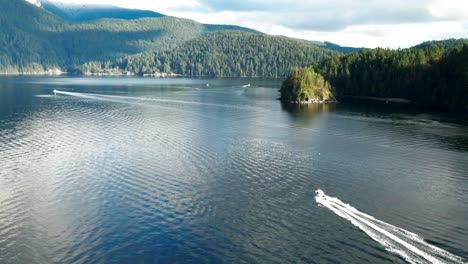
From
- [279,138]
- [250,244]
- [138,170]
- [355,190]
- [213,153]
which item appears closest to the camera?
[250,244]

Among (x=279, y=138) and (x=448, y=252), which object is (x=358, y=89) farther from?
(x=448, y=252)

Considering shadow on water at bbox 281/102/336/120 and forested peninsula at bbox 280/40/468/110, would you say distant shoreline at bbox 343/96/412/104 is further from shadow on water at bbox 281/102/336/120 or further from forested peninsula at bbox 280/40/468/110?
shadow on water at bbox 281/102/336/120

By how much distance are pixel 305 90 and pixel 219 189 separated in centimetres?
12341

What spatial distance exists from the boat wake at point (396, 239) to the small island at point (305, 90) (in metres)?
125

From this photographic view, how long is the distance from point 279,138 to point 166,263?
58885 mm

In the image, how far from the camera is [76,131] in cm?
9675

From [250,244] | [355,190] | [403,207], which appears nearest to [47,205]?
[250,244]

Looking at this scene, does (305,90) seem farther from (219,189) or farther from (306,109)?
(219,189)

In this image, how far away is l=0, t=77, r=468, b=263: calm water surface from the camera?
38.3 metres

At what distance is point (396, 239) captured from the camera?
1544 inches

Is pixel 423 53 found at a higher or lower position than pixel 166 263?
higher

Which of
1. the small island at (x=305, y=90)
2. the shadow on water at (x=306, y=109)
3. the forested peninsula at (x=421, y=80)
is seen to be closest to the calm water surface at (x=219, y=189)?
the shadow on water at (x=306, y=109)

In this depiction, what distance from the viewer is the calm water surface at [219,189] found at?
126ft

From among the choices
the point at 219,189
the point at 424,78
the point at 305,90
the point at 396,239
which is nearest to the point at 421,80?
the point at 424,78
